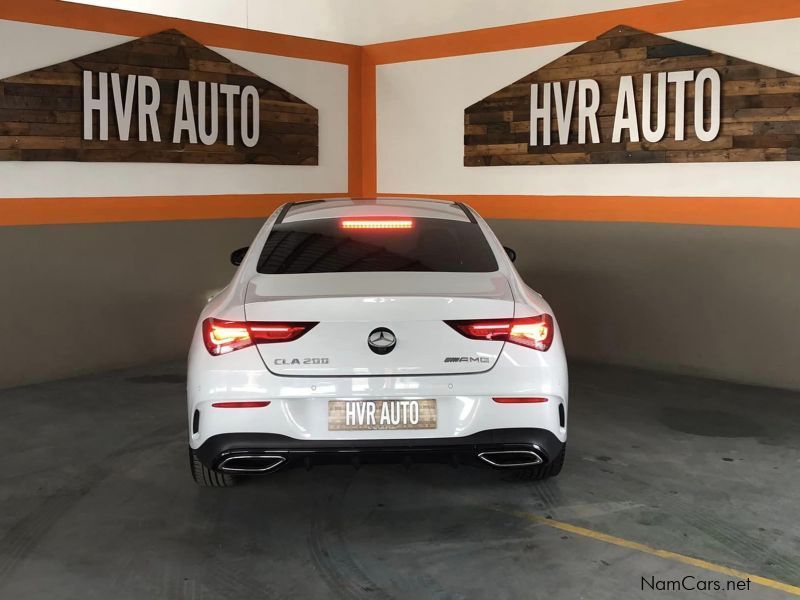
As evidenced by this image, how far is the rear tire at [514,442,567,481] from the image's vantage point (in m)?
4.11

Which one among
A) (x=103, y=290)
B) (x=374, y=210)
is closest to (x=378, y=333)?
(x=374, y=210)

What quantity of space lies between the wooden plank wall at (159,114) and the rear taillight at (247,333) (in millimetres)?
3855

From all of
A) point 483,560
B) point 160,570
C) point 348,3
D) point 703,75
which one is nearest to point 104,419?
point 160,570

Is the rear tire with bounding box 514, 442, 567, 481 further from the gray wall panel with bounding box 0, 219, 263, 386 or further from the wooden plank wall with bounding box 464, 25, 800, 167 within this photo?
the gray wall panel with bounding box 0, 219, 263, 386

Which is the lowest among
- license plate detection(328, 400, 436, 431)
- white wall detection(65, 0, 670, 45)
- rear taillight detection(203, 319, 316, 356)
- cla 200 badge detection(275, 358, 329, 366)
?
license plate detection(328, 400, 436, 431)

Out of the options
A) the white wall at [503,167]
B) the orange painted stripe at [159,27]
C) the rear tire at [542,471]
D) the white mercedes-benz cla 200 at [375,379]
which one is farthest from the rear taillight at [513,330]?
the orange painted stripe at [159,27]

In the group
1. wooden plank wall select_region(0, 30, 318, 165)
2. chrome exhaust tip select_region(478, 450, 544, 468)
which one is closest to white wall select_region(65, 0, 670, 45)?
wooden plank wall select_region(0, 30, 318, 165)

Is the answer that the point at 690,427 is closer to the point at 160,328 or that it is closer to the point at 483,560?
the point at 483,560

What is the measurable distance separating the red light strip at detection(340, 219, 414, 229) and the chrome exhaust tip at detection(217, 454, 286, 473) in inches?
48.6

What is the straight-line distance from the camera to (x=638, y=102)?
23.2 feet

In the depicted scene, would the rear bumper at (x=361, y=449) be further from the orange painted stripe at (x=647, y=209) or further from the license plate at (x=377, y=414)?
the orange painted stripe at (x=647, y=209)

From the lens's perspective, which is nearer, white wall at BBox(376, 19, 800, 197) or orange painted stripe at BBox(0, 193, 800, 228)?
white wall at BBox(376, 19, 800, 197)

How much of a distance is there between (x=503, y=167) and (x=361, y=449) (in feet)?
16.7

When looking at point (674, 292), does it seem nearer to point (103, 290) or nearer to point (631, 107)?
point (631, 107)
